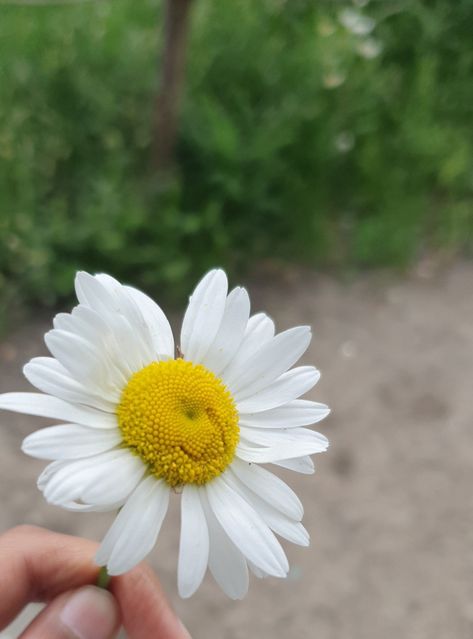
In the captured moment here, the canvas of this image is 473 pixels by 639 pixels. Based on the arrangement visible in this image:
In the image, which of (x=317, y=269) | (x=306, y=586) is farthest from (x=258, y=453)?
(x=317, y=269)

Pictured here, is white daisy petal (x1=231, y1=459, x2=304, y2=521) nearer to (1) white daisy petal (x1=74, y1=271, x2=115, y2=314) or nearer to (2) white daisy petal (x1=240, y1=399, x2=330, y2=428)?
(2) white daisy petal (x1=240, y1=399, x2=330, y2=428)

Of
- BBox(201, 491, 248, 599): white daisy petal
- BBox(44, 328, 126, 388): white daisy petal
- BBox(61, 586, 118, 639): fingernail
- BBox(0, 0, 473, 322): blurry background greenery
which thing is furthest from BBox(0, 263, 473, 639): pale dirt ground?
BBox(44, 328, 126, 388): white daisy petal

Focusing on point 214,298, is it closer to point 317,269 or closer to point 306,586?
point 306,586

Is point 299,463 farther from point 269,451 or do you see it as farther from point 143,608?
point 143,608

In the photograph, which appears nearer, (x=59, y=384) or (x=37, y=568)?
(x=59, y=384)

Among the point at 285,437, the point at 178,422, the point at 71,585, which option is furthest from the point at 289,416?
the point at 71,585

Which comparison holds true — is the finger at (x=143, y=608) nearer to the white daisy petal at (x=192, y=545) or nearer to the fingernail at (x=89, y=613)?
the fingernail at (x=89, y=613)
